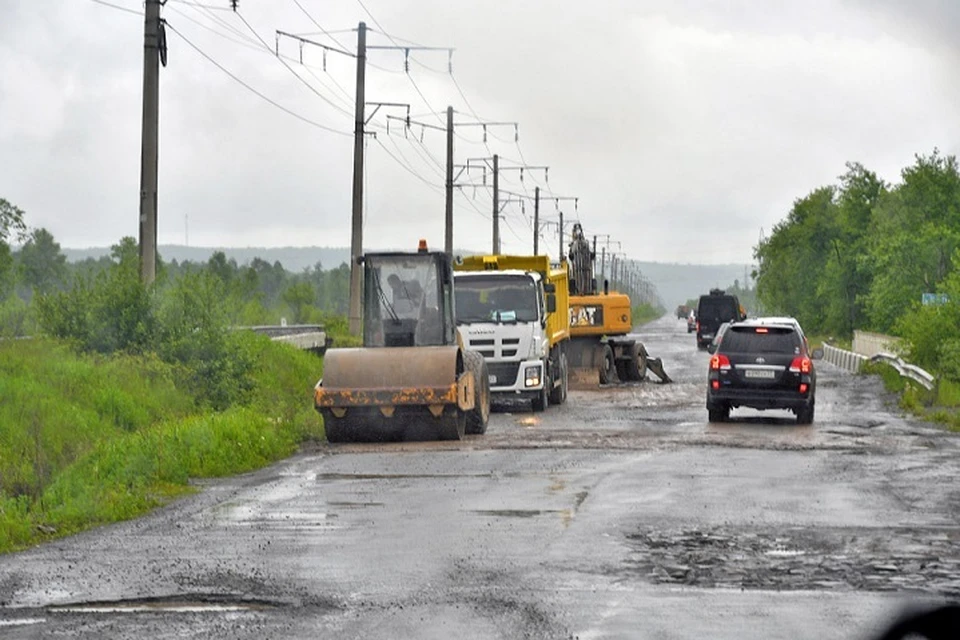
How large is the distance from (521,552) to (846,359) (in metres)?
49.7

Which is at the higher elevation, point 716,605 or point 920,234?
point 920,234

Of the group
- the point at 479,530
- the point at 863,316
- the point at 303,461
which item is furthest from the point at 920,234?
the point at 479,530

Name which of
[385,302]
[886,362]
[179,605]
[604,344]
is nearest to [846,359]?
[886,362]

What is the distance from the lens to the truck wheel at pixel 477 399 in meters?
26.6

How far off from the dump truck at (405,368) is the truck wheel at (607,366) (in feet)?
63.7

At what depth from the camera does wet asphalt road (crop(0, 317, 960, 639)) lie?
30.7ft

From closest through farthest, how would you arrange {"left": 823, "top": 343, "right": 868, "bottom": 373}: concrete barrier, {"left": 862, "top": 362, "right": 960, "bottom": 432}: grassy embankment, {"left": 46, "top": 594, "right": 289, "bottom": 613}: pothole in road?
{"left": 46, "top": 594, "right": 289, "bottom": 613}: pothole in road
{"left": 862, "top": 362, "right": 960, "bottom": 432}: grassy embankment
{"left": 823, "top": 343, "right": 868, "bottom": 373}: concrete barrier

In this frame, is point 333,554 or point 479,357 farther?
point 479,357

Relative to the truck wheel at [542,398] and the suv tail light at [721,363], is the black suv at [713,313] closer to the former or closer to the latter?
the truck wheel at [542,398]

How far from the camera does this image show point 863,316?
10019 cm

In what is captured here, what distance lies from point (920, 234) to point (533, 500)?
7174 centimetres

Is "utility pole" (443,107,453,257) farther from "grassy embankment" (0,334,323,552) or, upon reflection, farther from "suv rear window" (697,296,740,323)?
"grassy embankment" (0,334,323,552)

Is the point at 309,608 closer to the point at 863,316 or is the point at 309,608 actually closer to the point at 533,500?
the point at 533,500

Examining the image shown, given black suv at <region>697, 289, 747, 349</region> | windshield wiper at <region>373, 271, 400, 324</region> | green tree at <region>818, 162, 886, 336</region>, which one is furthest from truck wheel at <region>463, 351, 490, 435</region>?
green tree at <region>818, 162, 886, 336</region>
